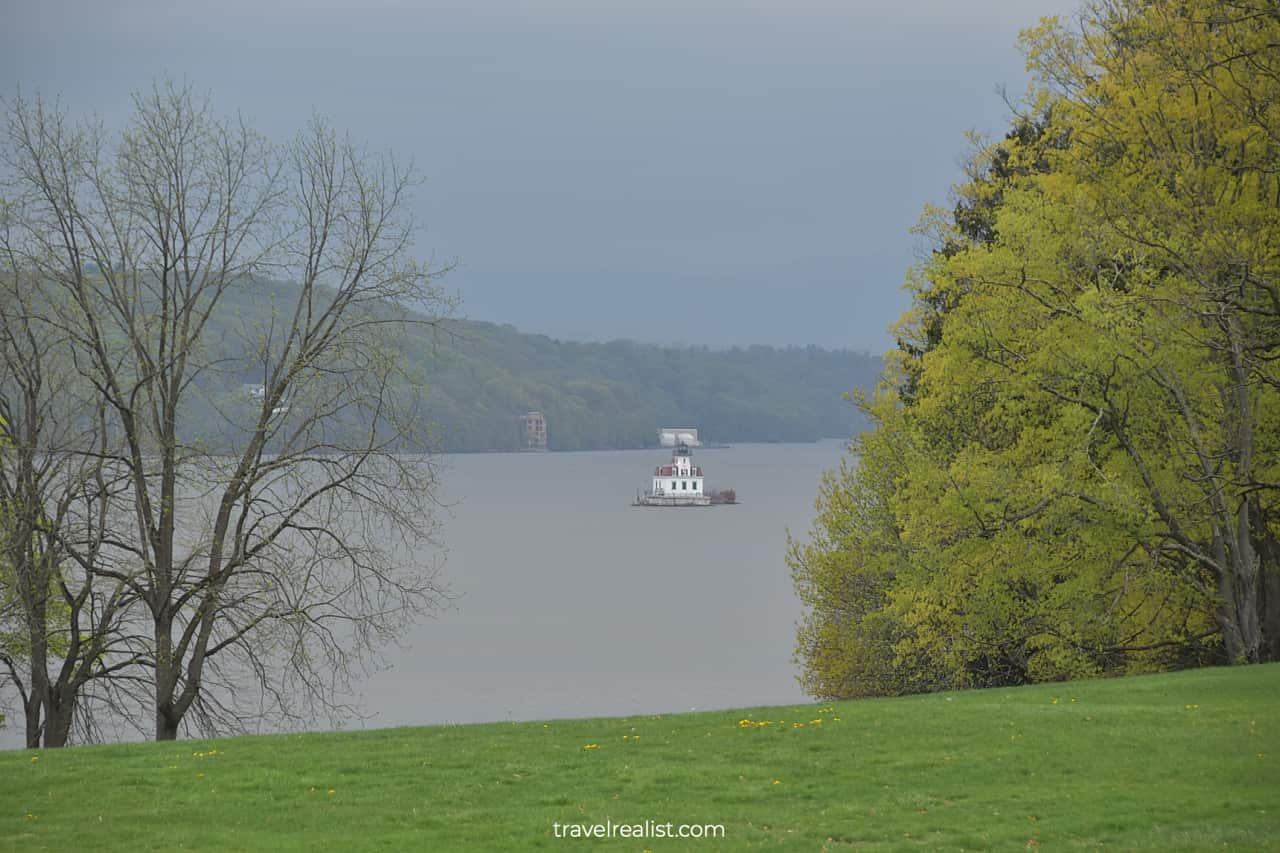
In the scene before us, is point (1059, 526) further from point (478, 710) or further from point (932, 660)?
point (478, 710)

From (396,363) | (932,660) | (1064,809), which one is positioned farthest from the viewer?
(932,660)

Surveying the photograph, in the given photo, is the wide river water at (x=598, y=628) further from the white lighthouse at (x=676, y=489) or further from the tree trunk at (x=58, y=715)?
the white lighthouse at (x=676, y=489)

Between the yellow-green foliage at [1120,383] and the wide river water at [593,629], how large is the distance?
10.5 m

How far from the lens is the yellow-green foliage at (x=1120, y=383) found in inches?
835

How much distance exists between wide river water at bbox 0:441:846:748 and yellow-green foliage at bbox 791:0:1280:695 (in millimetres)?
10485

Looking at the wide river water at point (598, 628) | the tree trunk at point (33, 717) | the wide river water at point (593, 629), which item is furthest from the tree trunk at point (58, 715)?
the wide river water at point (598, 628)

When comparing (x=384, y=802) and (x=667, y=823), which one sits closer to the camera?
(x=667, y=823)

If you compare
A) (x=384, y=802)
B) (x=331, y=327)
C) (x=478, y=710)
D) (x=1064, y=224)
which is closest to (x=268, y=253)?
(x=331, y=327)

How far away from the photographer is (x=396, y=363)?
23016 mm

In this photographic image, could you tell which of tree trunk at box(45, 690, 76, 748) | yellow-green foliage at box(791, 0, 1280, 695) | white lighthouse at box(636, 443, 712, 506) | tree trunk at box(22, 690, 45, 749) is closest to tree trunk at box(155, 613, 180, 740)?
tree trunk at box(45, 690, 76, 748)

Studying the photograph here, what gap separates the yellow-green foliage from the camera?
2122cm

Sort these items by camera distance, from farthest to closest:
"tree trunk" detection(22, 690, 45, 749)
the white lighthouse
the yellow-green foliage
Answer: the white lighthouse → "tree trunk" detection(22, 690, 45, 749) → the yellow-green foliage

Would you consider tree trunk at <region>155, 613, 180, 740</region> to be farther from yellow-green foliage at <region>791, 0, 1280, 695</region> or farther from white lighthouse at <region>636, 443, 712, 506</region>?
white lighthouse at <region>636, 443, 712, 506</region>

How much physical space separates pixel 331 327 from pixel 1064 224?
13.8 metres
